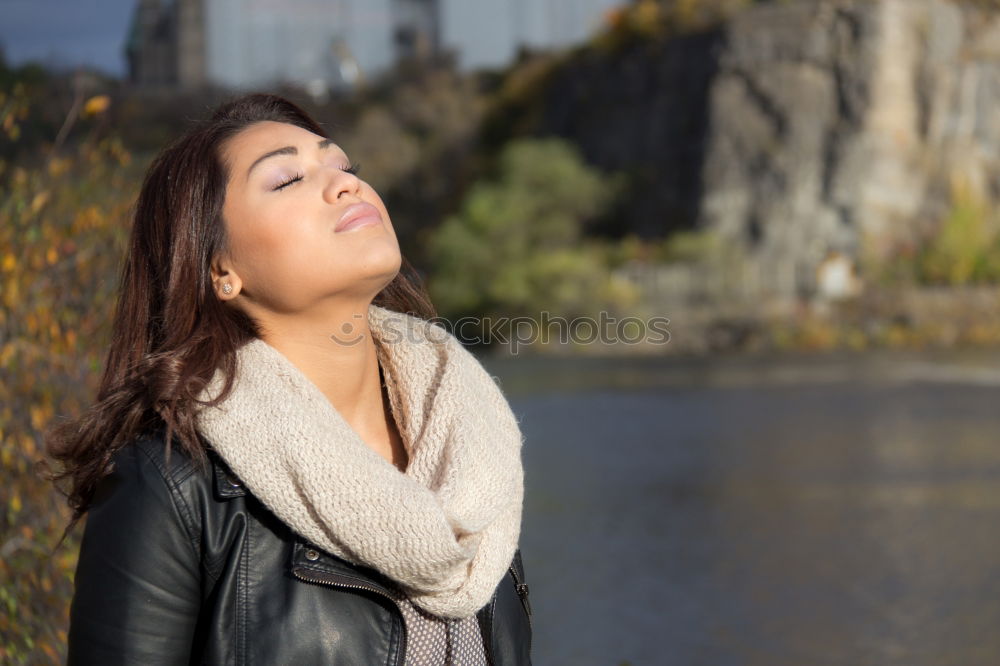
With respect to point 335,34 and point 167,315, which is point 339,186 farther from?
point 335,34

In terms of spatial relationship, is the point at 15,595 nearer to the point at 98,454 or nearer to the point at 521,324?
the point at 98,454

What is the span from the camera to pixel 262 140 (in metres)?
1.93

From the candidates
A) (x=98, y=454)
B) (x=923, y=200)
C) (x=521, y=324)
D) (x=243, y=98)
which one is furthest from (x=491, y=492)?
(x=923, y=200)

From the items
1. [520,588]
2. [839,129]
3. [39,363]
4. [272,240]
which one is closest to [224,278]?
[272,240]

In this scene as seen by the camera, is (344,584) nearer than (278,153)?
Yes

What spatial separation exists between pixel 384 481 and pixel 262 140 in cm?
62

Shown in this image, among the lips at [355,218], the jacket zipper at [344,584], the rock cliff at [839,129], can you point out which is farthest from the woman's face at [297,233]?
the rock cliff at [839,129]

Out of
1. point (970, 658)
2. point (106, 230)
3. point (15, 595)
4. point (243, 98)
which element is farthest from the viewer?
point (970, 658)

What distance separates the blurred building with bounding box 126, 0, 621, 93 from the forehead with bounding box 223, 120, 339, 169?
4580 centimetres

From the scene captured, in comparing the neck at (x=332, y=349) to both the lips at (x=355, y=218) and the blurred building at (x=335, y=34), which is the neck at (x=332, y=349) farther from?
the blurred building at (x=335, y=34)

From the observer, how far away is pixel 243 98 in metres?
2.05

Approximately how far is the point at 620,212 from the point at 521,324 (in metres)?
5.68

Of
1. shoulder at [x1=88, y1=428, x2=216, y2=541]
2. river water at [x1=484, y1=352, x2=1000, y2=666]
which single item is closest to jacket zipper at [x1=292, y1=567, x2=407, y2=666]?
shoulder at [x1=88, y1=428, x2=216, y2=541]

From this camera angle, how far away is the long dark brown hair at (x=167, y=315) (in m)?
1.73
